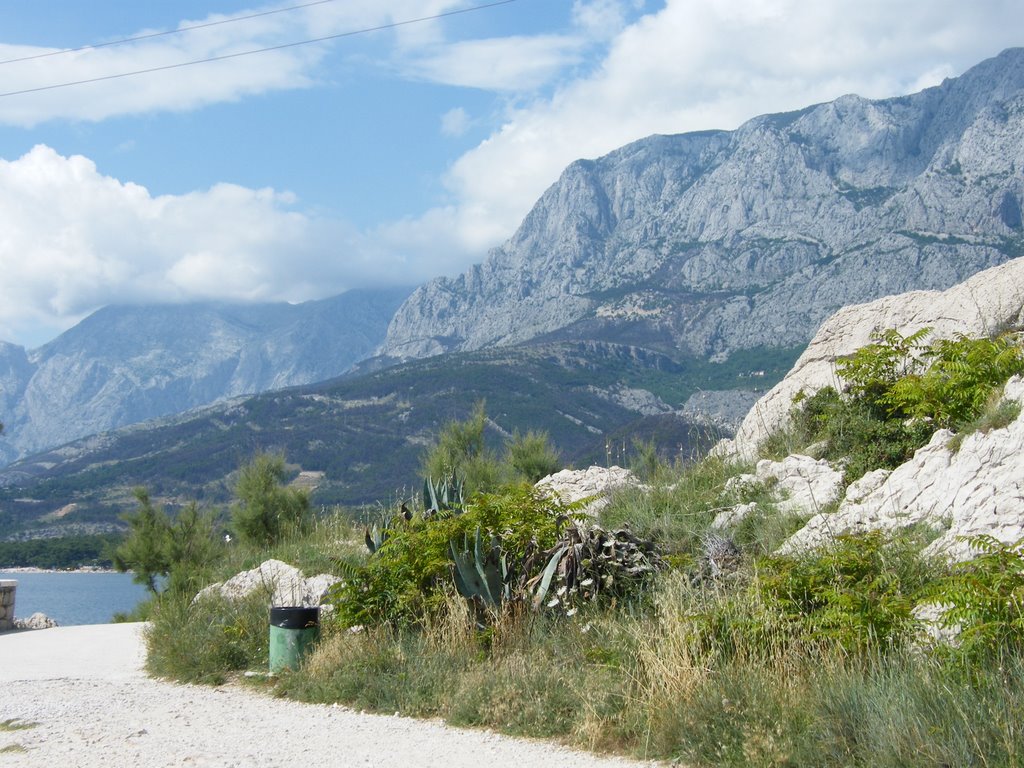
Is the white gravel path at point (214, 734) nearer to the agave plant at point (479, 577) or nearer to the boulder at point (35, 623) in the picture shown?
the agave plant at point (479, 577)

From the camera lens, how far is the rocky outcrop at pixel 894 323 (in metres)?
14.6

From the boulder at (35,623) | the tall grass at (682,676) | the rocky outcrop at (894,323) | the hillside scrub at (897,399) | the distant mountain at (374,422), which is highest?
the distant mountain at (374,422)

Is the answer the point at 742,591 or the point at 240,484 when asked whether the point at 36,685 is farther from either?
the point at 240,484

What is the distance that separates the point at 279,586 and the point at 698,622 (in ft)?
23.7

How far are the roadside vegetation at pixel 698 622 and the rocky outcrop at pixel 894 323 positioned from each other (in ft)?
4.50

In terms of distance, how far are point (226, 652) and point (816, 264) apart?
180 metres

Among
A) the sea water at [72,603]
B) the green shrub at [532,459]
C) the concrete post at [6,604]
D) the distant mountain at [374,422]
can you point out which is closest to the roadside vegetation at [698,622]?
the concrete post at [6,604]

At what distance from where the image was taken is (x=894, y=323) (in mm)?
16109

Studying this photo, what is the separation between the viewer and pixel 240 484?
25141mm

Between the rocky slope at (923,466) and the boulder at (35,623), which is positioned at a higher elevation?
the rocky slope at (923,466)

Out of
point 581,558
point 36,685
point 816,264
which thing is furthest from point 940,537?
point 816,264

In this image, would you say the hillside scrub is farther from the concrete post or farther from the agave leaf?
the concrete post

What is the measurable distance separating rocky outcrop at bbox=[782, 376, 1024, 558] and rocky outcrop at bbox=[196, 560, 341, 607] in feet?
20.1

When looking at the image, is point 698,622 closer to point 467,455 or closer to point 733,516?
point 733,516
